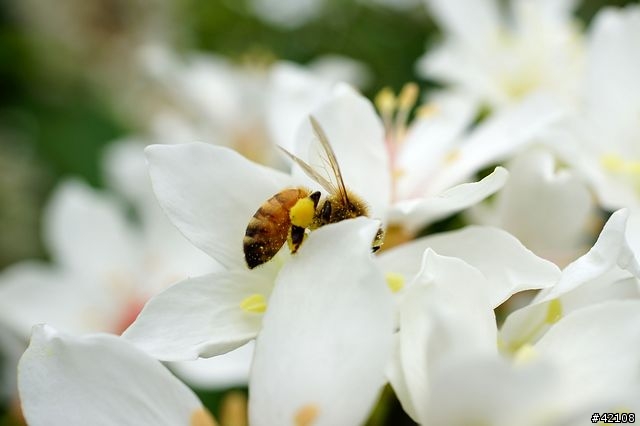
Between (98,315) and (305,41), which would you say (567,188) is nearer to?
(98,315)

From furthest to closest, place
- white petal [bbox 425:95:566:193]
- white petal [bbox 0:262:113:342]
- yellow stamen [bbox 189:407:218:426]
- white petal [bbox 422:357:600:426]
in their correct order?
1. white petal [bbox 0:262:113:342]
2. white petal [bbox 425:95:566:193]
3. yellow stamen [bbox 189:407:218:426]
4. white petal [bbox 422:357:600:426]

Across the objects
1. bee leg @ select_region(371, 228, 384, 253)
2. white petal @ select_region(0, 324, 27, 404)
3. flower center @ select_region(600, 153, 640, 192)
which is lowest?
white petal @ select_region(0, 324, 27, 404)

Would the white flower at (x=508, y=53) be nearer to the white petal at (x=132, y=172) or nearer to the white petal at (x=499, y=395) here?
the white petal at (x=132, y=172)

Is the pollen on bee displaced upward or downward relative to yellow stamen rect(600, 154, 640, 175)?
upward

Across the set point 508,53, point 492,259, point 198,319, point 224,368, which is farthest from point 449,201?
point 508,53

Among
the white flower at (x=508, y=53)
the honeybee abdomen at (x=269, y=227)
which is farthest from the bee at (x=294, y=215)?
the white flower at (x=508, y=53)

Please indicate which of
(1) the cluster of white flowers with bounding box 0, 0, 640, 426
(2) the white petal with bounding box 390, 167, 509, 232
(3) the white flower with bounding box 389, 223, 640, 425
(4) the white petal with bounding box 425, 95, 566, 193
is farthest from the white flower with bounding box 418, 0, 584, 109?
(3) the white flower with bounding box 389, 223, 640, 425

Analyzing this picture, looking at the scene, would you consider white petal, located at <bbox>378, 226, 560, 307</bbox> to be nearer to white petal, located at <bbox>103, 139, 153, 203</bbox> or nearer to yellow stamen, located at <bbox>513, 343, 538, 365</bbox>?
yellow stamen, located at <bbox>513, 343, 538, 365</bbox>

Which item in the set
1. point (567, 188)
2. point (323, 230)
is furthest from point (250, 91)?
point (323, 230)
